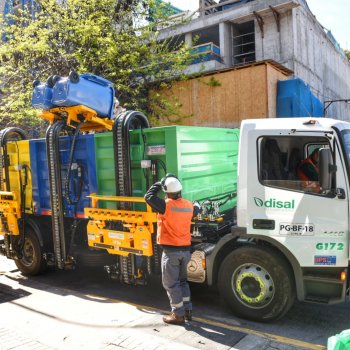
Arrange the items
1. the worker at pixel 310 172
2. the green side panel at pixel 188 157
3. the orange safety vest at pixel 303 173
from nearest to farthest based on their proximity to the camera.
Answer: the worker at pixel 310 172 < the orange safety vest at pixel 303 173 < the green side panel at pixel 188 157

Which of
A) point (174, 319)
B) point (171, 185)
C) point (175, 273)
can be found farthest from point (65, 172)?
point (174, 319)

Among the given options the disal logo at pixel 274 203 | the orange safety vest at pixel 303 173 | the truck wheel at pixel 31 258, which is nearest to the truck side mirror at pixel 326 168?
the orange safety vest at pixel 303 173

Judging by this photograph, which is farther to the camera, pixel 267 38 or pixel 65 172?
pixel 267 38

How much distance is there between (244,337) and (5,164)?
5.02 m

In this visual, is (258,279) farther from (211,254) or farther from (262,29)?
(262,29)

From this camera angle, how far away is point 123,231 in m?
5.32

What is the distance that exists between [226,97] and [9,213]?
1020 cm

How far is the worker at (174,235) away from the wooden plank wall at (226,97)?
33.3 feet

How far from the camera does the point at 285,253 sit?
14.6ft

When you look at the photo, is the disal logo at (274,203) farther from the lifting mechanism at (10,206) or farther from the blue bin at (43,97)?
the lifting mechanism at (10,206)

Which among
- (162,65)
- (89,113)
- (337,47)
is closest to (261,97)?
(162,65)

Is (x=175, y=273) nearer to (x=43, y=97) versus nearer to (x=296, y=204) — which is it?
(x=296, y=204)

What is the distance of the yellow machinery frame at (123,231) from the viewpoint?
5086mm

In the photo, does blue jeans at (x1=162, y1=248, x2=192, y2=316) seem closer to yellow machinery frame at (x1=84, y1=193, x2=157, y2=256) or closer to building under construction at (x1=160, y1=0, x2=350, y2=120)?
yellow machinery frame at (x1=84, y1=193, x2=157, y2=256)
